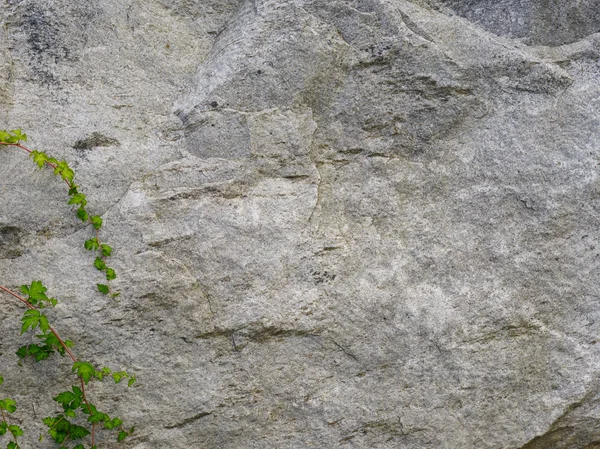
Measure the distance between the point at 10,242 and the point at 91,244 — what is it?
0.96 feet

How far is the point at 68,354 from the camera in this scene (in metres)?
2.39

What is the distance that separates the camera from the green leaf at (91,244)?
7.77 feet

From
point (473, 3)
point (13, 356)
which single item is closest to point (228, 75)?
point (473, 3)

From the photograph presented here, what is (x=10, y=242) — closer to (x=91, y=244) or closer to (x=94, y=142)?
(x=91, y=244)

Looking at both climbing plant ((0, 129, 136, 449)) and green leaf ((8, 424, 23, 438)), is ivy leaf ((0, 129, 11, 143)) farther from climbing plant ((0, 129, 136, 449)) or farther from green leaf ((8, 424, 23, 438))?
green leaf ((8, 424, 23, 438))

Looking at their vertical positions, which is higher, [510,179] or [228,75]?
[228,75]

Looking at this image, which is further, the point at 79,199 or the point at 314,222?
the point at 314,222

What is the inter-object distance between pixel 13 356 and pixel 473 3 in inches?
86.6

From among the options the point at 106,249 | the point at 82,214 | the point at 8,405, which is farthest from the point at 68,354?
the point at 82,214

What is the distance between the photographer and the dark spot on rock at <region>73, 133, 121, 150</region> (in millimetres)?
2480

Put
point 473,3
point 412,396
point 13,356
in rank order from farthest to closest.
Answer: point 473,3 < point 412,396 < point 13,356

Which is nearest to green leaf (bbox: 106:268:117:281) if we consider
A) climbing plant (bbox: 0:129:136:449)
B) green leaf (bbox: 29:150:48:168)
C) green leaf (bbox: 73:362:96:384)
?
climbing plant (bbox: 0:129:136:449)

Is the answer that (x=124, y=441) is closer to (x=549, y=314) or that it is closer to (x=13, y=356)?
(x=13, y=356)

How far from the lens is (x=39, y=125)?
246 centimetres
